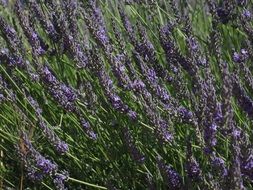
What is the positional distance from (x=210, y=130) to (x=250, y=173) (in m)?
0.17

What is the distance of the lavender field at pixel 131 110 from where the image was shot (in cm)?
179

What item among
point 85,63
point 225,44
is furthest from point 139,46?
point 225,44

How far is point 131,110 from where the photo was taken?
2.23 meters

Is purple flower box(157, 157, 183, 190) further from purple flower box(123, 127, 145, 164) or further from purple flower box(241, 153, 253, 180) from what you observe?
purple flower box(241, 153, 253, 180)

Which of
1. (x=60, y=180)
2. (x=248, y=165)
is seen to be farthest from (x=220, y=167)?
(x=60, y=180)

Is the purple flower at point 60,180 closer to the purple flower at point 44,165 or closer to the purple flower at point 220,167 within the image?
the purple flower at point 44,165

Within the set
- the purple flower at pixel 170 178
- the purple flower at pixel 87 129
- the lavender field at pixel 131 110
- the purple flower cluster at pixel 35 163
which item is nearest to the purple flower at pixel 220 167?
the lavender field at pixel 131 110

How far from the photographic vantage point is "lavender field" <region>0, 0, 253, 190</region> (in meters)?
1.79

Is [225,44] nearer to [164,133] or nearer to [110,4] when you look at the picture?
[110,4]

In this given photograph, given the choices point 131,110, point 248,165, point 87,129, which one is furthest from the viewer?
point 87,129

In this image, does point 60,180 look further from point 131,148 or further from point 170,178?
point 170,178

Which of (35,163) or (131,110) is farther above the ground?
(131,110)

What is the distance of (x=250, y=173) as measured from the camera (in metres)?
1.68

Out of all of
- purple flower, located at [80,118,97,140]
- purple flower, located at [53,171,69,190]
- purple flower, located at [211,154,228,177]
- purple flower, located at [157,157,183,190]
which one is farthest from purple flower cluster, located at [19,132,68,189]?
purple flower, located at [211,154,228,177]
